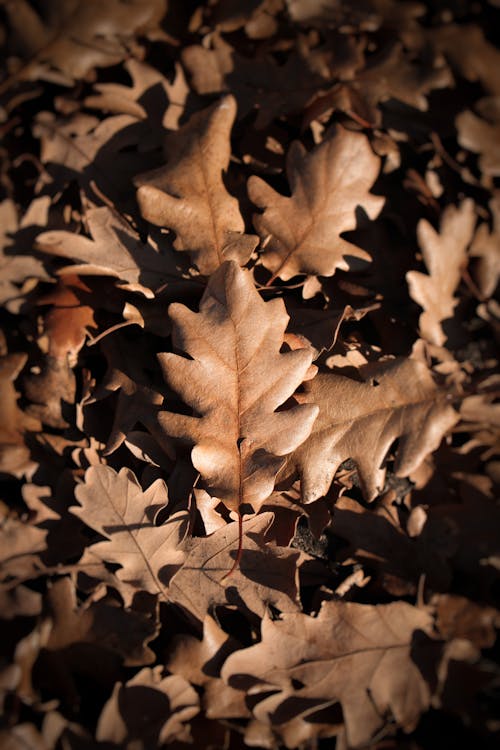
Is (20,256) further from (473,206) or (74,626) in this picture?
(473,206)

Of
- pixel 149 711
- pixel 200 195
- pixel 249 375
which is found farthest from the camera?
pixel 200 195

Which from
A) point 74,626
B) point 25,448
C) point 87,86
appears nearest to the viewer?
point 74,626

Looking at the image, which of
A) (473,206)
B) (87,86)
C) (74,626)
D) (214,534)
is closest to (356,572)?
(214,534)

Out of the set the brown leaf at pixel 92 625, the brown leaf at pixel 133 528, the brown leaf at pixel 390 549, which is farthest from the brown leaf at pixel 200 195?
the brown leaf at pixel 92 625

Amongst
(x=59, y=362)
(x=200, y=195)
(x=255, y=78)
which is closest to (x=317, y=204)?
(x=200, y=195)

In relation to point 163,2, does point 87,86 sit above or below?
below

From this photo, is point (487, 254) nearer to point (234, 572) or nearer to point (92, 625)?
point (234, 572)

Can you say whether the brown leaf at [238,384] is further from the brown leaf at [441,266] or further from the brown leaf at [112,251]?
the brown leaf at [441,266]
